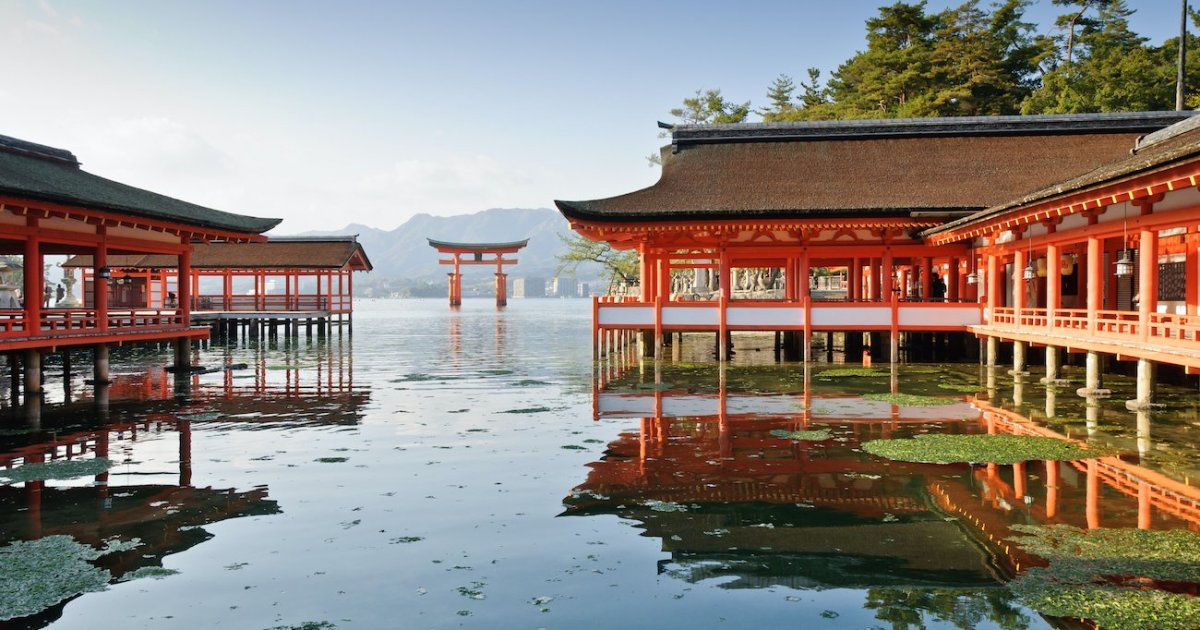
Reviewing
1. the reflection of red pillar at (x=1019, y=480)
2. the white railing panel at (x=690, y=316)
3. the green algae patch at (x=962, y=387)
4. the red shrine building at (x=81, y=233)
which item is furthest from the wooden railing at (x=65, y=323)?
the green algae patch at (x=962, y=387)

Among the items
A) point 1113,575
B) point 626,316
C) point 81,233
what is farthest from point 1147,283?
point 81,233

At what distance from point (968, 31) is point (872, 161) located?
3132 centimetres

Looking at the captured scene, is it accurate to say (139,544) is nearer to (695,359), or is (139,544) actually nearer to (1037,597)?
(1037,597)

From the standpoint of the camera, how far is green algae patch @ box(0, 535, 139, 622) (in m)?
6.59

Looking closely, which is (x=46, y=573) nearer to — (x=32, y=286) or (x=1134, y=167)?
(x=32, y=286)

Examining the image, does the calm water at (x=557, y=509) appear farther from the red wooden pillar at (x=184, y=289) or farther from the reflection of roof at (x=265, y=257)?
the reflection of roof at (x=265, y=257)

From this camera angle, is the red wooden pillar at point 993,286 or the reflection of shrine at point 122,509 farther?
the red wooden pillar at point 993,286

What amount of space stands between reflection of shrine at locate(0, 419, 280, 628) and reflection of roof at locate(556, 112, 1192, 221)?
53.9ft

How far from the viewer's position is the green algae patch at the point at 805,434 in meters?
13.0

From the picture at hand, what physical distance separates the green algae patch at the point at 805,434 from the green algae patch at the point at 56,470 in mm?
9499

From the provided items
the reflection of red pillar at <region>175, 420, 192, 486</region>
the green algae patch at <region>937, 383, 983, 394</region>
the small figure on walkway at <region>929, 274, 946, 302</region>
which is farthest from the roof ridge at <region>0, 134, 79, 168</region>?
the small figure on walkway at <region>929, 274, 946, 302</region>

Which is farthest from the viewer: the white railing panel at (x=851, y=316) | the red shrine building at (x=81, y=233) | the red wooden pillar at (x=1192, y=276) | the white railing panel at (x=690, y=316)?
the white railing panel at (x=690, y=316)

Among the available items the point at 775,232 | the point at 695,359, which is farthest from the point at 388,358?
the point at 775,232

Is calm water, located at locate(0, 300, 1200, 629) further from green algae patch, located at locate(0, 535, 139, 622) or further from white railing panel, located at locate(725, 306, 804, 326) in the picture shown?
white railing panel, located at locate(725, 306, 804, 326)
